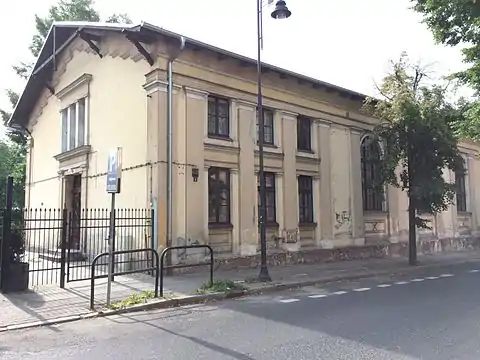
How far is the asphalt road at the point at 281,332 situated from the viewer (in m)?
5.74

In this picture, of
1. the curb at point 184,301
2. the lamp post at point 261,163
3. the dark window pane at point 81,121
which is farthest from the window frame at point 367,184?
the dark window pane at point 81,121

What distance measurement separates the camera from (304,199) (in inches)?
724

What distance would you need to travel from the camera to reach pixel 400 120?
1730 cm

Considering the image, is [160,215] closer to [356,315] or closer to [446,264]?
[356,315]

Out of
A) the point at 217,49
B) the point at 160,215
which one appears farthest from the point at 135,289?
the point at 217,49

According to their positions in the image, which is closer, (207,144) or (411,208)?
(207,144)

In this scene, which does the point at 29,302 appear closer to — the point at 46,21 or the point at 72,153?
the point at 72,153

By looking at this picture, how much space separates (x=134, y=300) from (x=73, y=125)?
38.2ft

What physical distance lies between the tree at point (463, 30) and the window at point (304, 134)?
547cm

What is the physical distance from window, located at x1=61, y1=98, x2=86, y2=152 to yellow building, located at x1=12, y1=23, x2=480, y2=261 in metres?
0.04

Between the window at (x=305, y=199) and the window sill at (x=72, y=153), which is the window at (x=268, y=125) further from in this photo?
the window sill at (x=72, y=153)

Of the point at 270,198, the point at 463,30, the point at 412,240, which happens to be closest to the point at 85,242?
the point at 270,198

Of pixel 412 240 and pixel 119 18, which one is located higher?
pixel 119 18

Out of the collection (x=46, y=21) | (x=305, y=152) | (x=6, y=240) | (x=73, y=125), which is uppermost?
(x=46, y=21)
